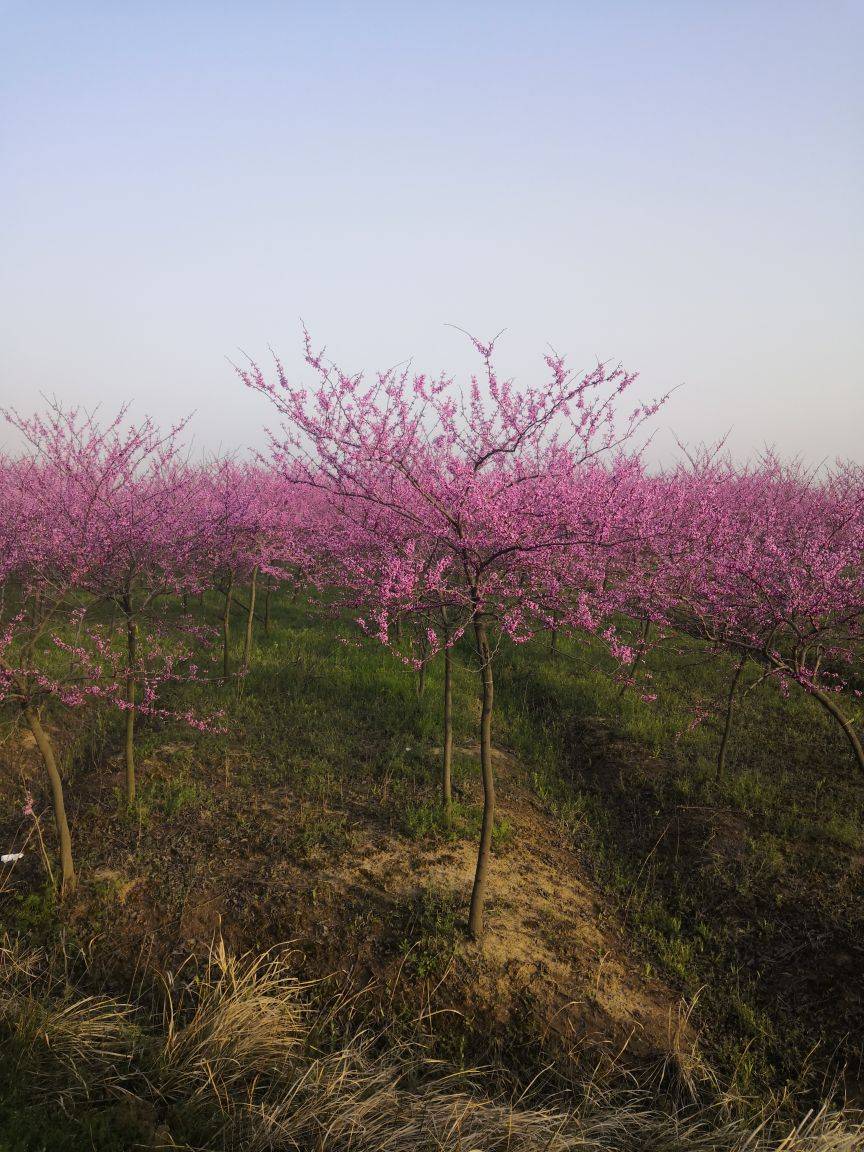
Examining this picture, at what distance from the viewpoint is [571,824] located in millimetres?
8312

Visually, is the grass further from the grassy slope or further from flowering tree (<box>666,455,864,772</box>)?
flowering tree (<box>666,455,864,772</box>)

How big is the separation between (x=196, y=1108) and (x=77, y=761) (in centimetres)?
640

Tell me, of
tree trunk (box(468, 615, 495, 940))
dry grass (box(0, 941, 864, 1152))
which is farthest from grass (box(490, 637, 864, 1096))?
tree trunk (box(468, 615, 495, 940))

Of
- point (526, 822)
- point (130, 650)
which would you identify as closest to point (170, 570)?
point (130, 650)

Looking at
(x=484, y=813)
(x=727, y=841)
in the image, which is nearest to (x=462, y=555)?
(x=484, y=813)

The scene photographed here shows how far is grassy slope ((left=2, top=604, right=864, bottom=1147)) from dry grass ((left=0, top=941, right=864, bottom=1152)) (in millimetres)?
502

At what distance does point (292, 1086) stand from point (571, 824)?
4970mm

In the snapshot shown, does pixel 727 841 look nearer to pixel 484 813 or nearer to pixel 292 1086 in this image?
pixel 484 813

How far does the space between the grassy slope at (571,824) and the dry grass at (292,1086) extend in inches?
19.8

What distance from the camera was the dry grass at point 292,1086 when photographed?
4.09 meters

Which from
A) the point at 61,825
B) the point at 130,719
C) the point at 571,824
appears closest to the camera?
the point at 61,825

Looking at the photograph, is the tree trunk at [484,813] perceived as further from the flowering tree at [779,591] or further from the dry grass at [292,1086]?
the flowering tree at [779,591]

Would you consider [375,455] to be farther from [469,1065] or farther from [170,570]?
[469,1065]

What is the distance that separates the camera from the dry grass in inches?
161
